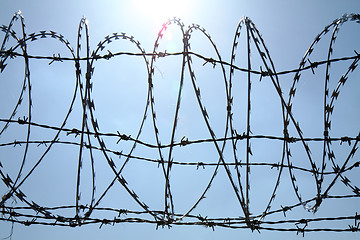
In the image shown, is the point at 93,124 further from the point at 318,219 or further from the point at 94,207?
the point at 318,219

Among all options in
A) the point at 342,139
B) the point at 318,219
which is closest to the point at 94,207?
the point at 318,219

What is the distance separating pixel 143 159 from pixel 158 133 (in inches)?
21.0

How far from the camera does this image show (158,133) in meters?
4.25

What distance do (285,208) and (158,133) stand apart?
1.53 m

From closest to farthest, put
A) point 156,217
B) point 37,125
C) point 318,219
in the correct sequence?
point 318,219 < point 156,217 < point 37,125

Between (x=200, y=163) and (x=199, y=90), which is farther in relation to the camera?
(x=200, y=163)

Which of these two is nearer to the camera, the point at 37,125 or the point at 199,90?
the point at 199,90

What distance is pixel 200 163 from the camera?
15.6 feet

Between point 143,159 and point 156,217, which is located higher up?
point 143,159

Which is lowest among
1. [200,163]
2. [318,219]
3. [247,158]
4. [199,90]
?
[318,219]

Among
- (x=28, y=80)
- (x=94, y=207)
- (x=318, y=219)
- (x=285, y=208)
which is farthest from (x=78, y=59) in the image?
(x=318, y=219)

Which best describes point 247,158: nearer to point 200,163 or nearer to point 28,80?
point 200,163

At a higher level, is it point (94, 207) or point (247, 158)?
point (247, 158)

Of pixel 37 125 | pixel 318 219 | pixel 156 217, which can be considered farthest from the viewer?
pixel 37 125
